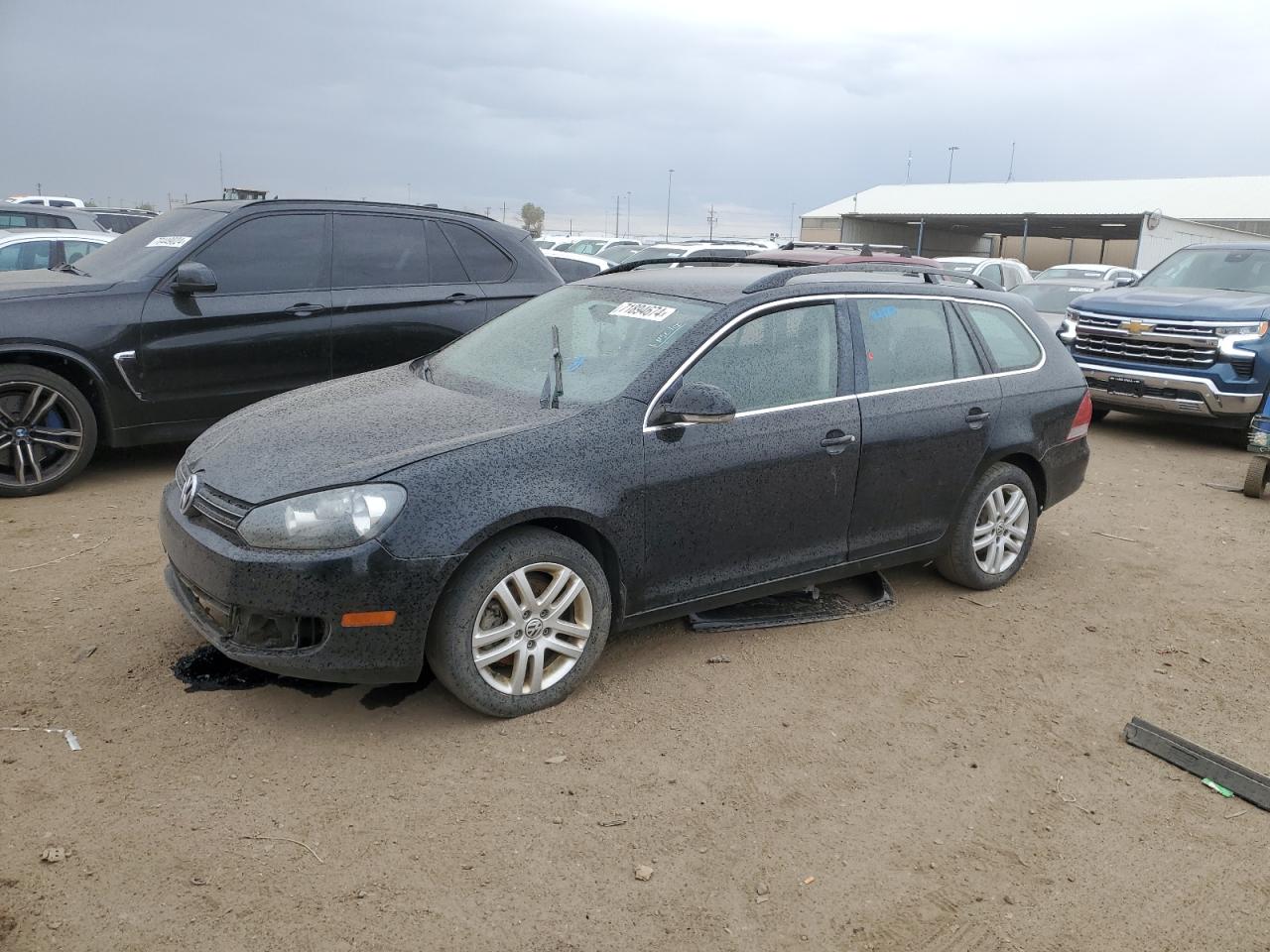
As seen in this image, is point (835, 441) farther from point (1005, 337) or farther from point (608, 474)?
point (1005, 337)

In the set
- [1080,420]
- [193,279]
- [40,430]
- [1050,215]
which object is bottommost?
[40,430]

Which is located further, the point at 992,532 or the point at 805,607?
the point at 992,532

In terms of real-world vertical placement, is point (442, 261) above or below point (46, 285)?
above

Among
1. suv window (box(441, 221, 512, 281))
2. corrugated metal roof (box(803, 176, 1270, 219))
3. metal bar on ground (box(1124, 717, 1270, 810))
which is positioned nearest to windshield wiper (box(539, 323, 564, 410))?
metal bar on ground (box(1124, 717, 1270, 810))

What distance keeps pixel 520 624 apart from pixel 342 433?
3.25ft

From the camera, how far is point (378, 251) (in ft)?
23.9

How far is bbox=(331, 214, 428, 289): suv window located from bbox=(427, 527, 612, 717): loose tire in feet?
13.5

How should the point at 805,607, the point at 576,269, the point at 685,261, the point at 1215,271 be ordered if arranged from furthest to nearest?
the point at 576,269 → the point at 1215,271 → the point at 685,261 → the point at 805,607

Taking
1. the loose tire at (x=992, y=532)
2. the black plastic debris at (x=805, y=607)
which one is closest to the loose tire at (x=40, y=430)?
the black plastic debris at (x=805, y=607)

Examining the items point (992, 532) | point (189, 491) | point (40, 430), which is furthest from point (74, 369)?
point (992, 532)

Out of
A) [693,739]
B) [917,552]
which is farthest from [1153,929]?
[917,552]

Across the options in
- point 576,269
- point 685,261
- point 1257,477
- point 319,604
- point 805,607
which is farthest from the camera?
point 576,269

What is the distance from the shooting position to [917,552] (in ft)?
16.5

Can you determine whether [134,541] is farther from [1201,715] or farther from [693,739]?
[1201,715]
